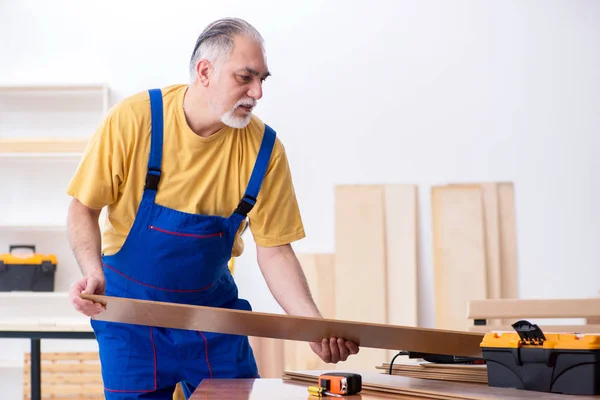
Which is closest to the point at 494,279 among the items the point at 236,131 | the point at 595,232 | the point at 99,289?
the point at 595,232

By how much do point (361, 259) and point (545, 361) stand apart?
10.5ft

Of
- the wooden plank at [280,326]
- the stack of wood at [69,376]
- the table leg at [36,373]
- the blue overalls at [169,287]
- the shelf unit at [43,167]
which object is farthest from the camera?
the shelf unit at [43,167]

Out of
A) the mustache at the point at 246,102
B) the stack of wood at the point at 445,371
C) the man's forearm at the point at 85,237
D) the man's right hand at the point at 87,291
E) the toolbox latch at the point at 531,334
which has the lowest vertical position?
the stack of wood at the point at 445,371

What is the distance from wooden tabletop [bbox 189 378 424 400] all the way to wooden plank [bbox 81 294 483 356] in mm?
109

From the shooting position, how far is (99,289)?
63.3 inches

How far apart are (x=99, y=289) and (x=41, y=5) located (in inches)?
139

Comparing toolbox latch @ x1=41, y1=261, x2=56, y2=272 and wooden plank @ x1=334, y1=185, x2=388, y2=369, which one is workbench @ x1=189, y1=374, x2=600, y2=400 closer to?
wooden plank @ x1=334, y1=185, x2=388, y2=369

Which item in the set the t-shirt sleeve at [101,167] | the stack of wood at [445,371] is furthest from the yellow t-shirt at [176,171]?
the stack of wood at [445,371]

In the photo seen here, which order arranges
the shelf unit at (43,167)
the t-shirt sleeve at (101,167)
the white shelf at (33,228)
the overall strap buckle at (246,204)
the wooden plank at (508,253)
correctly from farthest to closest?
the shelf unit at (43,167)
the wooden plank at (508,253)
the white shelf at (33,228)
the overall strap buckle at (246,204)
the t-shirt sleeve at (101,167)

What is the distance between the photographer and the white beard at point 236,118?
1.94 metres

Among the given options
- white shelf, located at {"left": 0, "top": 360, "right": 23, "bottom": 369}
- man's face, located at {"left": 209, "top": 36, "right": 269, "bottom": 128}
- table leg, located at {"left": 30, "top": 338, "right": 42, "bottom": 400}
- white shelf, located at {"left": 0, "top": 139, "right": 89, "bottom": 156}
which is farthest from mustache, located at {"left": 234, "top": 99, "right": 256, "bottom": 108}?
white shelf, located at {"left": 0, "top": 360, "right": 23, "bottom": 369}

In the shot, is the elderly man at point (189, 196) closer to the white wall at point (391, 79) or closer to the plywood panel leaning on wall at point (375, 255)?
the plywood panel leaning on wall at point (375, 255)

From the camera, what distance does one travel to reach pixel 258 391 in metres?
1.28

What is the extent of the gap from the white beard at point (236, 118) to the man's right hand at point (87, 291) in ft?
1.73
